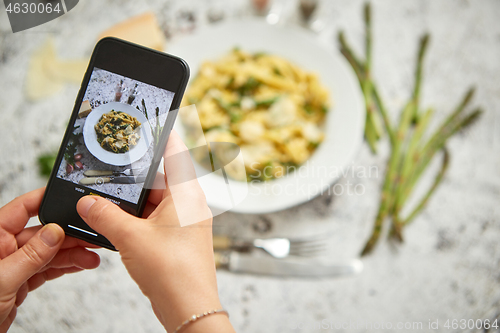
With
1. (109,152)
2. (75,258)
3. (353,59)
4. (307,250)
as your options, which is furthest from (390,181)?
(75,258)

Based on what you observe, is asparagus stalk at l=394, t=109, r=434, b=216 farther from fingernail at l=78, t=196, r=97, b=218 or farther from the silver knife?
fingernail at l=78, t=196, r=97, b=218

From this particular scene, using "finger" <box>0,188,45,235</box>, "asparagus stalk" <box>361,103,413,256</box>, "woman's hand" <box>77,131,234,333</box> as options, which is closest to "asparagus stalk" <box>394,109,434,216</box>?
"asparagus stalk" <box>361,103,413,256</box>

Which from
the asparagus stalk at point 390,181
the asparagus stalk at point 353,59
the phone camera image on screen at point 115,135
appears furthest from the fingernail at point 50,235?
the asparagus stalk at point 353,59

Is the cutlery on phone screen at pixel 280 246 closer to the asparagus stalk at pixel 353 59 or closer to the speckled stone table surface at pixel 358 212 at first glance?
the speckled stone table surface at pixel 358 212

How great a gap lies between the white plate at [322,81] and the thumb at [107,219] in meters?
0.39

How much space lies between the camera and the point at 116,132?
2.22 ft

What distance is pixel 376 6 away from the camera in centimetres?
135

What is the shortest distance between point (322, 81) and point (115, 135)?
81cm

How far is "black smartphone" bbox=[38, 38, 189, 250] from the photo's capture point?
2.23 ft

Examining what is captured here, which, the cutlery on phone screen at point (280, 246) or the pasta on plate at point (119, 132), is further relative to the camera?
the cutlery on phone screen at point (280, 246)

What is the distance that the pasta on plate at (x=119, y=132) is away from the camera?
675 mm

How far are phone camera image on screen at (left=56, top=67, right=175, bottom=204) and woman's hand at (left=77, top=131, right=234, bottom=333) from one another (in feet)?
0.23

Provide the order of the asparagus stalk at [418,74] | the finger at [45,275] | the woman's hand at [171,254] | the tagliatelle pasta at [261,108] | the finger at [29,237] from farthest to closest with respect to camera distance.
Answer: the asparagus stalk at [418,74] → the tagliatelle pasta at [261,108] → the finger at [45,275] → the finger at [29,237] → the woman's hand at [171,254]

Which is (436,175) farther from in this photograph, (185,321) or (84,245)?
(84,245)
